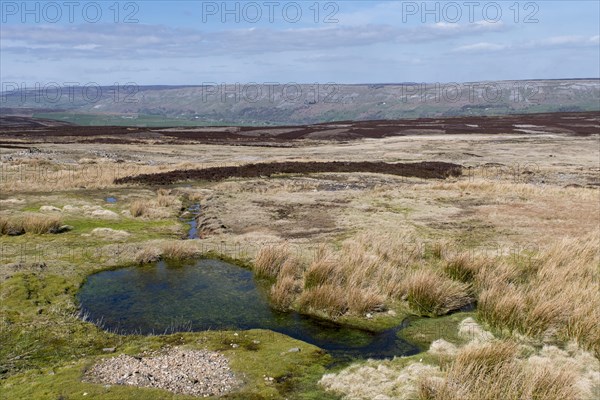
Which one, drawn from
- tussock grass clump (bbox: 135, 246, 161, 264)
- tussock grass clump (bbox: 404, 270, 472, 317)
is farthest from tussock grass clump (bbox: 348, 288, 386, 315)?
tussock grass clump (bbox: 135, 246, 161, 264)

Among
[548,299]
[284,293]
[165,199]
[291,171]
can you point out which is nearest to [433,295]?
[548,299]

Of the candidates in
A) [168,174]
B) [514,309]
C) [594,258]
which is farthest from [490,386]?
[168,174]

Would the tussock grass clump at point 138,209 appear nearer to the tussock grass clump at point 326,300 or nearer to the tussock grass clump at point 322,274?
the tussock grass clump at point 322,274

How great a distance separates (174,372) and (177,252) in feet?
30.5

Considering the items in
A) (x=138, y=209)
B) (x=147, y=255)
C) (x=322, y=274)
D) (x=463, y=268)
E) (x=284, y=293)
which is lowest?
(x=284, y=293)

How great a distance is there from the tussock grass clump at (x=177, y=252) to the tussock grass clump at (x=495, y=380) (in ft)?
39.2

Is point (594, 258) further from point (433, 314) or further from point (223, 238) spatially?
point (223, 238)

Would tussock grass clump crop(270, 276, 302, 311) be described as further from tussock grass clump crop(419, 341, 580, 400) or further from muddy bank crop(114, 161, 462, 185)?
muddy bank crop(114, 161, 462, 185)

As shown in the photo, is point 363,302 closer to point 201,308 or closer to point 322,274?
point 322,274

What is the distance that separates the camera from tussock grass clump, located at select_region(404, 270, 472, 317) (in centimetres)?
1416

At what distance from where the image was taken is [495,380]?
28.7 ft

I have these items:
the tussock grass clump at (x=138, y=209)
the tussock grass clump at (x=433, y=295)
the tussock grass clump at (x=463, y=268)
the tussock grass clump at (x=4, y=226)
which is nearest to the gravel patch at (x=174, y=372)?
the tussock grass clump at (x=433, y=295)

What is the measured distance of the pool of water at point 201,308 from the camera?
12383mm

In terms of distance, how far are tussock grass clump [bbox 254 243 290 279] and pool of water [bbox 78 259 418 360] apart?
512mm
